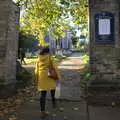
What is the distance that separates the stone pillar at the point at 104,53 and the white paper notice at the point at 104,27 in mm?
184

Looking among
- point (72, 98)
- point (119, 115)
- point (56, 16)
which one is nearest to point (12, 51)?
point (72, 98)

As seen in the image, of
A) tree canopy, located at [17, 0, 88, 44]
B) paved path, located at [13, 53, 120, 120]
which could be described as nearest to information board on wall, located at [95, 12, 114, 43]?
paved path, located at [13, 53, 120, 120]

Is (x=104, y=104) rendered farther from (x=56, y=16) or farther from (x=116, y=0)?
(x=56, y=16)

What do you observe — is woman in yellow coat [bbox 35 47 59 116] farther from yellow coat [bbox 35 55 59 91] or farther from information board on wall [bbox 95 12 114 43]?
information board on wall [bbox 95 12 114 43]

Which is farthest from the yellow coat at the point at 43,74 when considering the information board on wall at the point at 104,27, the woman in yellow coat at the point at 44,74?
the information board on wall at the point at 104,27

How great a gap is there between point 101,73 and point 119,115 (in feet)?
8.96

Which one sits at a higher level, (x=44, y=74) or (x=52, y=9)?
(x=52, y=9)

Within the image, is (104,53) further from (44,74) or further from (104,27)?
(44,74)

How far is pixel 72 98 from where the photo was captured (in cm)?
1109

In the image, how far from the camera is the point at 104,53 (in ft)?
37.8

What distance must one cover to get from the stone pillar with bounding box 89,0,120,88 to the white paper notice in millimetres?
184

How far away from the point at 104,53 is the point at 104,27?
2.64ft

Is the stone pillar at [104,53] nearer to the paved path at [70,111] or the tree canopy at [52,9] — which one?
the paved path at [70,111]

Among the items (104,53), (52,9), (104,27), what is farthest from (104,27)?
(52,9)
